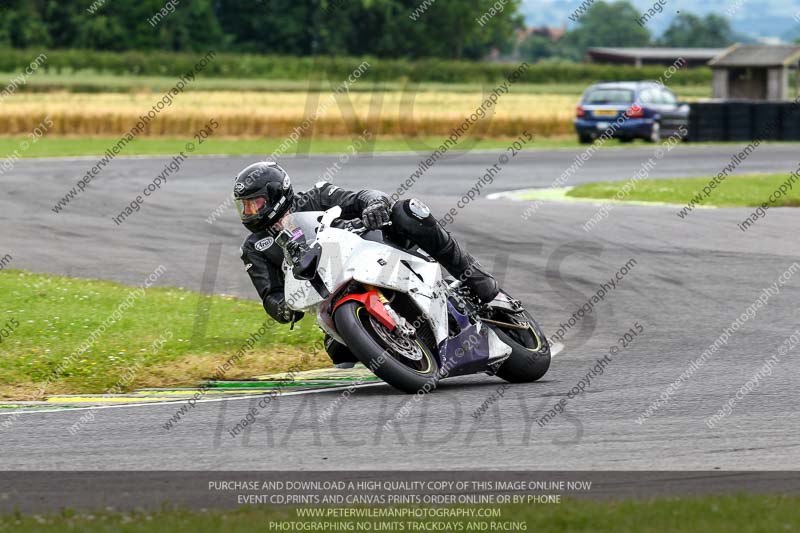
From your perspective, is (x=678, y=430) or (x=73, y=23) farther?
(x=73, y=23)

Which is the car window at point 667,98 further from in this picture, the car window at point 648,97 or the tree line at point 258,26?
the tree line at point 258,26

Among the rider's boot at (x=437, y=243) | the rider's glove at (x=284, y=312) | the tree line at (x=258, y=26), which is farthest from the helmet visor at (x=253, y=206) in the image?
the tree line at (x=258, y=26)

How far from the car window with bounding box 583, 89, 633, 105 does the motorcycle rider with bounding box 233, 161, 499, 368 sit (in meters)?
28.4

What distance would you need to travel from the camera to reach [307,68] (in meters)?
82.1

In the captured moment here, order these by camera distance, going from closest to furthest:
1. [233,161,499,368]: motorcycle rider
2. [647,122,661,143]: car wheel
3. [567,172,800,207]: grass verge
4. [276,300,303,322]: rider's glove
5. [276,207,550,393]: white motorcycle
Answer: [276,207,550,393]: white motorcycle
[233,161,499,368]: motorcycle rider
[276,300,303,322]: rider's glove
[567,172,800,207]: grass verge
[647,122,661,143]: car wheel

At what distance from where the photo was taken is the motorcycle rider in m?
8.39

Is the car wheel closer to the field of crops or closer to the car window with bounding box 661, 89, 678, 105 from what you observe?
the car window with bounding box 661, 89, 678, 105

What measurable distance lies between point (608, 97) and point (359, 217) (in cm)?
2872

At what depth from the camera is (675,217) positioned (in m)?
17.5

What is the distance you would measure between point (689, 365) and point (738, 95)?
40.6 meters

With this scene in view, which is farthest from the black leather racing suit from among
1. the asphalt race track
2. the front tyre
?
the asphalt race track
